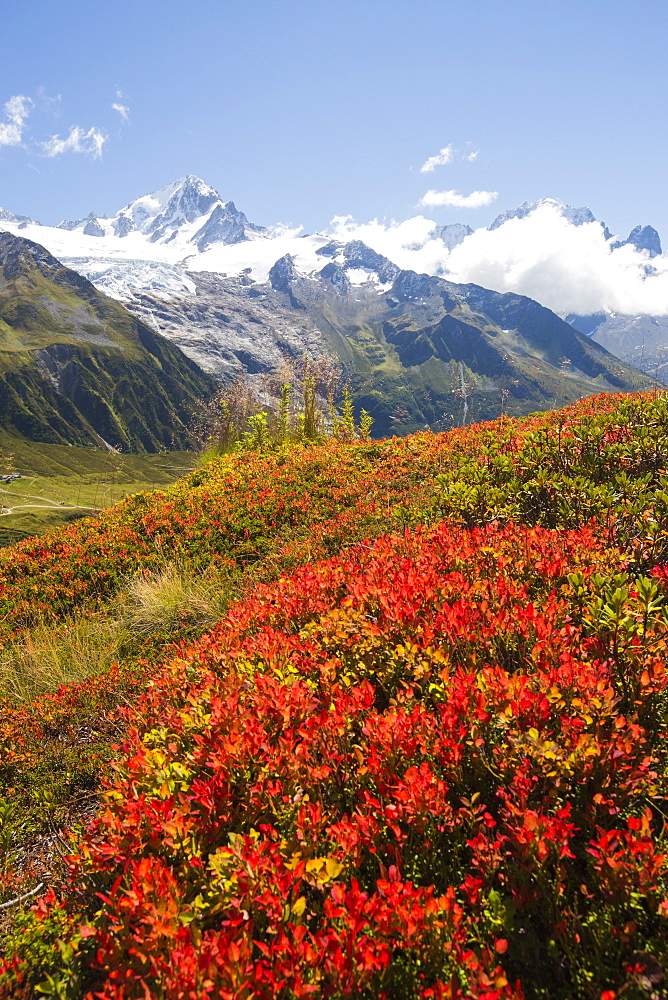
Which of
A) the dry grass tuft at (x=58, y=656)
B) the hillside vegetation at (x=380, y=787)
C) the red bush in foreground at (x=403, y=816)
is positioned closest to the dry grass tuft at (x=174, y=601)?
the dry grass tuft at (x=58, y=656)

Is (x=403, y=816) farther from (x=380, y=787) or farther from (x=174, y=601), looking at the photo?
(x=174, y=601)

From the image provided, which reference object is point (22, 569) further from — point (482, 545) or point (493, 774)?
point (493, 774)

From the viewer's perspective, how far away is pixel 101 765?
4027mm

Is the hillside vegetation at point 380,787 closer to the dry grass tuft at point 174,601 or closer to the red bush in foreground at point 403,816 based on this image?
the red bush in foreground at point 403,816

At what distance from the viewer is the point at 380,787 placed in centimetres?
253

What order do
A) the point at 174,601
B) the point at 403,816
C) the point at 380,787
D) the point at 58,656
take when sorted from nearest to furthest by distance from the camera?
the point at 403,816 → the point at 380,787 → the point at 58,656 → the point at 174,601

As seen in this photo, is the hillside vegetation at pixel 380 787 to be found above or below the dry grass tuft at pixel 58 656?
above

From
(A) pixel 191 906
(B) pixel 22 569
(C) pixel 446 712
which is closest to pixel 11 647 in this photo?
(B) pixel 22 569

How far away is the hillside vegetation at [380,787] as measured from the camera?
74.3 inches

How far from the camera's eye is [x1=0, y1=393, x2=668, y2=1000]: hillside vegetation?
74.3 inches

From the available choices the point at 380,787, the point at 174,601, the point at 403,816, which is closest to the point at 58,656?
the point at 174,601

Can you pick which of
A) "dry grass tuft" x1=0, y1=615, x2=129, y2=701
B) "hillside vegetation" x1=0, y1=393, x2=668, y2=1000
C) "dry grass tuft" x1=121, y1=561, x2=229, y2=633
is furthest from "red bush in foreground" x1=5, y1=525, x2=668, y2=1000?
"dry grass tuft" x1=121, y1=561, x2=229, y2=633

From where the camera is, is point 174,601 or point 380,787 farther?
point 174,601

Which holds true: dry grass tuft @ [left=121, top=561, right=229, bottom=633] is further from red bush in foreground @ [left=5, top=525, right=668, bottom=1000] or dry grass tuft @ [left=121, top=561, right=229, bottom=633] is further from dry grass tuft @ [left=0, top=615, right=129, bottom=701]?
red bush in foreground @ [left=5, top=525, right=668, bottom=1000]
